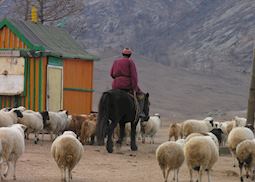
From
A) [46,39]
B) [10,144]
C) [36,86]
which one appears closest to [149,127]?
[36,86]

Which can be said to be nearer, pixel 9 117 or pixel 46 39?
pixel 9 117

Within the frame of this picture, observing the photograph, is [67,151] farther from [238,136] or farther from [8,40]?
[8,40]

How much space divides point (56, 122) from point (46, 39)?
Result: 4132 millimetres


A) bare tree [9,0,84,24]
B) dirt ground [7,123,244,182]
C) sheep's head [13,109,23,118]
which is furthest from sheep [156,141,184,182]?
bare tree [9,0,84,24]

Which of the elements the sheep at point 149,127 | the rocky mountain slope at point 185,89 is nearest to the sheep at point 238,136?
the sheep at point 149,127

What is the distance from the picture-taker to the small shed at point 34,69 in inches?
914

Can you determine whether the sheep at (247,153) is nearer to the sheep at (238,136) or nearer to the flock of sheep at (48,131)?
the sheep at (238,136)

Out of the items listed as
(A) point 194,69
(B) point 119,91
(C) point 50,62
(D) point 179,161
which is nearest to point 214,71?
(A) point 194,69

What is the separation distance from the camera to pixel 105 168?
50.4 ft

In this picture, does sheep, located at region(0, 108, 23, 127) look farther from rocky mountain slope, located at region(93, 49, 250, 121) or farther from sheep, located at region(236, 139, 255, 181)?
rocky mountain slope, located at region(93, 49, 250, 121)

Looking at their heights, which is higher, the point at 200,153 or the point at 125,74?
the point at 125,74

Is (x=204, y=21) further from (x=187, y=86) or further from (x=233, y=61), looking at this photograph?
(x=187, y=86)

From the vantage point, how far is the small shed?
23203 mm

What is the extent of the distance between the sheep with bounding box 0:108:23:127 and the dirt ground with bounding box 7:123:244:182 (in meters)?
0.78
